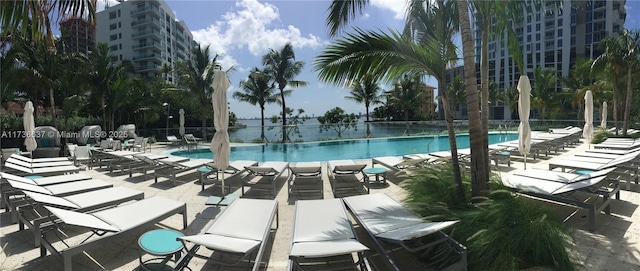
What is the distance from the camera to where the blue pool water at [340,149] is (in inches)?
590

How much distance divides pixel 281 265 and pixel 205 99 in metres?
20.2

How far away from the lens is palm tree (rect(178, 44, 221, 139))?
21.0 meters

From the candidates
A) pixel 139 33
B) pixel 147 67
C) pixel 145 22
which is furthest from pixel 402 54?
pixel 145 22

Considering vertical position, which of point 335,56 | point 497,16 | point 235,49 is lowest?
point 335,56

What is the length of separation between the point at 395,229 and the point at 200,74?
21.1 meters

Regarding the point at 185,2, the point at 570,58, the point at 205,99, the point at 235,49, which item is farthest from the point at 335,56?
the point at 570,58

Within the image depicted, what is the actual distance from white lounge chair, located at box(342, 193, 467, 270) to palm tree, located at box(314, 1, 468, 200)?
1.28 m

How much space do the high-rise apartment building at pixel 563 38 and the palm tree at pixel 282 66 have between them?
31690 mm

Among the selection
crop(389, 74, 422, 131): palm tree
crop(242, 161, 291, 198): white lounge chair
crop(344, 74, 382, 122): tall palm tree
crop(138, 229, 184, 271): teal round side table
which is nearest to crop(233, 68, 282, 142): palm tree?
crop(344, 74, 382, 122): tall palm tree

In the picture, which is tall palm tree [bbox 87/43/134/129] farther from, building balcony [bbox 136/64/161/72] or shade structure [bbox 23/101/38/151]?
building balcony [bbox 136/64/161/72]

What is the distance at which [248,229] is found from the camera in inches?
139

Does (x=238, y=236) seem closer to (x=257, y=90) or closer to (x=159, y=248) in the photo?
(x=159, y=248)

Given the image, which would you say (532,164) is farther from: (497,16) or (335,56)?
(335,56)

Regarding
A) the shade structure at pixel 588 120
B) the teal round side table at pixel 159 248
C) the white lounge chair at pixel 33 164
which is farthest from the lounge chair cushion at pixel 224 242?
the shade structure at pixel 588 120
